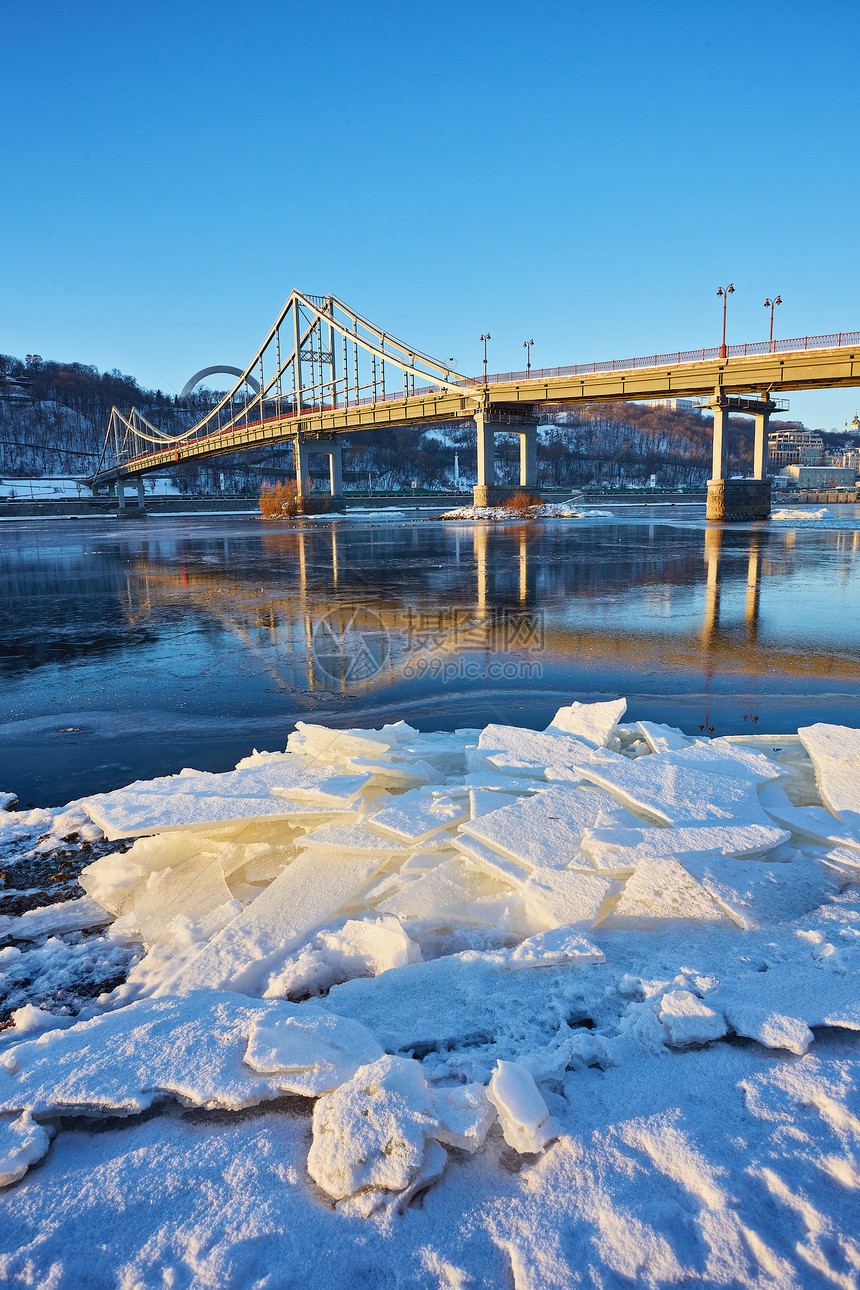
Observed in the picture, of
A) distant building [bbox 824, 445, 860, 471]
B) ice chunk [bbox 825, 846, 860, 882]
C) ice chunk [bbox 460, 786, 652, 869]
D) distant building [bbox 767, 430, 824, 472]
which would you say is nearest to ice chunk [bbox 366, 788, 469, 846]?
ice chunk [bbox 460, 786, 652, 869]

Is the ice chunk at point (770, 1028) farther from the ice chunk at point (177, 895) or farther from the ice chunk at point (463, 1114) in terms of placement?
the ice chunk at point (177, 895)

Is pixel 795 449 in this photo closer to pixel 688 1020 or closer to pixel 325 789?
pixel 325 789

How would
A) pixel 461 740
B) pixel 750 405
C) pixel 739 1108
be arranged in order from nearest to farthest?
pixel 739 1108 < pixel 461 740 < pixel 750 405

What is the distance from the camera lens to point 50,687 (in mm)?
6918

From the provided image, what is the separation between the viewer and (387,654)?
26.3ft

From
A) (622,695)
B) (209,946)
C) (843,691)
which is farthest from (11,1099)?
(843,691)

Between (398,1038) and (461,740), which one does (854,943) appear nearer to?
(398,1038)

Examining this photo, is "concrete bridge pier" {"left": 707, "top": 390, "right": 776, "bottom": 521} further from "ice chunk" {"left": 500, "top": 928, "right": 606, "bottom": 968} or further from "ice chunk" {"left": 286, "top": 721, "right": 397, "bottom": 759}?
"ice chunk" {"left": 500, "top": 928, "right": 606, "bottom": 968}

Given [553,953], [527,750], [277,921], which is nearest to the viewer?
[553,953]

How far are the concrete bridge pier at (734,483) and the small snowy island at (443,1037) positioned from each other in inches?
1481

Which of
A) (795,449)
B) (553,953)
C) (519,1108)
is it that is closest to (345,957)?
(553,953)

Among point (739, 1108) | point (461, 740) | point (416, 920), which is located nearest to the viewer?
point (739, 1108)

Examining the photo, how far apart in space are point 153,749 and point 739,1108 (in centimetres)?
438

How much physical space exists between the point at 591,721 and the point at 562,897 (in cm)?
212
